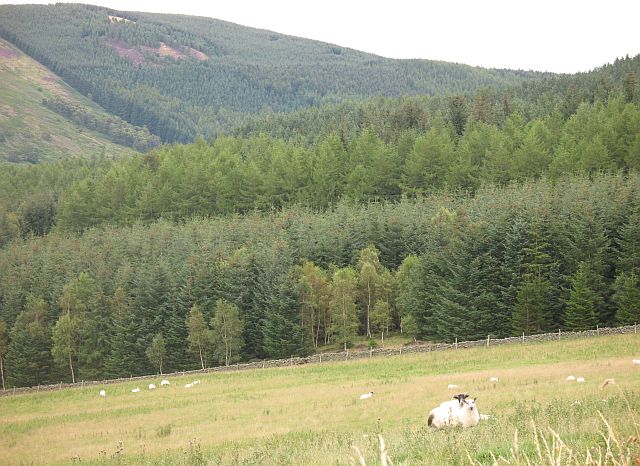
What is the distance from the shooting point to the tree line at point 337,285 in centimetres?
6575

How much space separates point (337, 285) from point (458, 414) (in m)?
52.3

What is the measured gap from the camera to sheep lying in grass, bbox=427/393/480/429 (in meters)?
20.7

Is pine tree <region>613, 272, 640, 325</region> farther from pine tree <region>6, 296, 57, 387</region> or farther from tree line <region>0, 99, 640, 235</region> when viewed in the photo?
pine tree <region>6, 296, 57, 387</region>

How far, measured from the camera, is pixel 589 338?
51781 mm

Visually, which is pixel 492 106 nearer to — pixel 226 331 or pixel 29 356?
Answer: pixel 226 331

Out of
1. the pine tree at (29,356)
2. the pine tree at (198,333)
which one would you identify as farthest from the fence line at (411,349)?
the pine tree at (29,356)

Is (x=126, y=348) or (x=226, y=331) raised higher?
(x=226, y=331)

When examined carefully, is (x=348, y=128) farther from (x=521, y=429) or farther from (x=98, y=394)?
(x=521, y=429)

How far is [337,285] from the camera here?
73188mm

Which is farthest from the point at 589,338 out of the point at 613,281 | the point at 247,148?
the point at 247,148

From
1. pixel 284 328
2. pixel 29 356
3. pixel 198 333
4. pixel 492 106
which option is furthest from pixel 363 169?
pixel 29 356

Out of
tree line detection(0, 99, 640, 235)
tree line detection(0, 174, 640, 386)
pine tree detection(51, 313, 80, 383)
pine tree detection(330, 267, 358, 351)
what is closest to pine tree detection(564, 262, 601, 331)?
tree line detection(0, 174, 640, 386)

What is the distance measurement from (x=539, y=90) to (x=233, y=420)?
16903 cm

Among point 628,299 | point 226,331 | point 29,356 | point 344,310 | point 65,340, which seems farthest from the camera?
point 29,356
